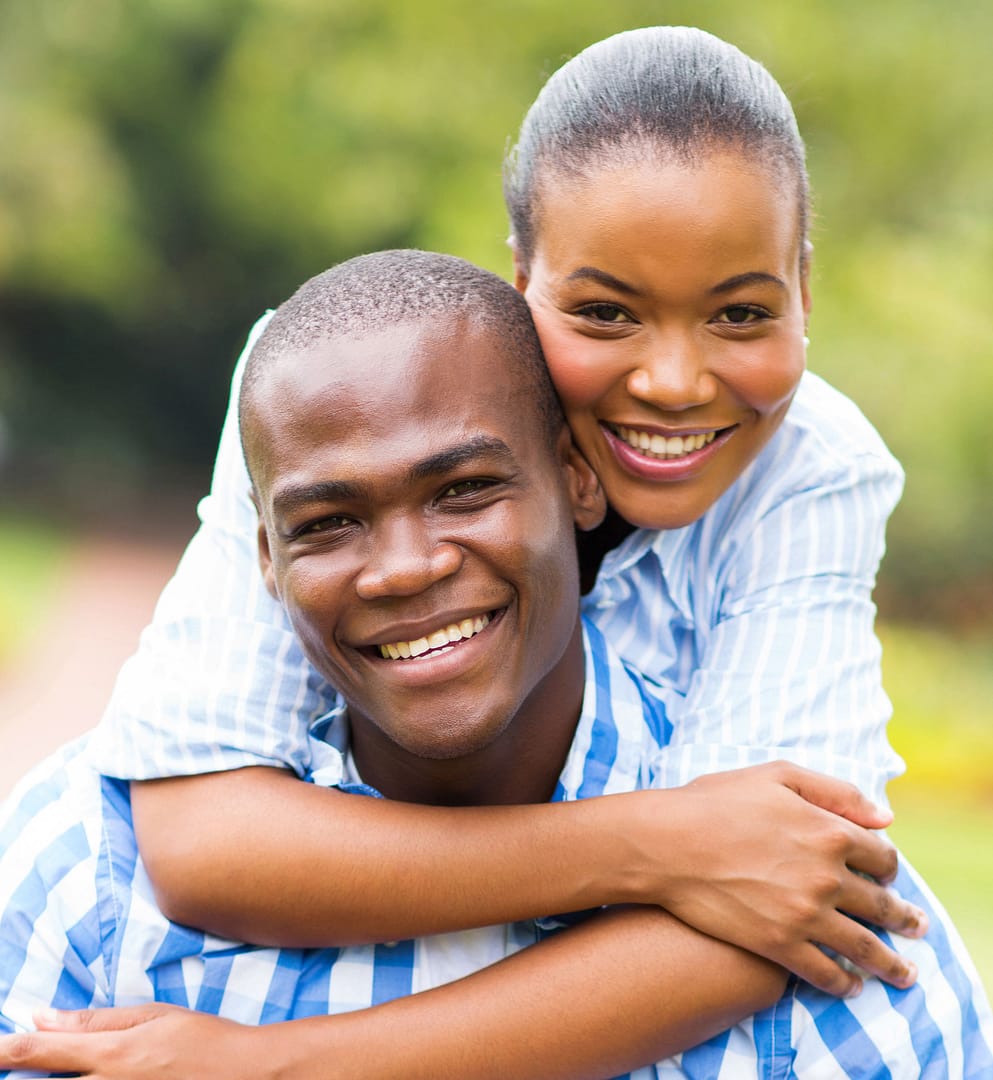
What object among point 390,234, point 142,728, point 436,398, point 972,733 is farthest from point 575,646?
point 390,234

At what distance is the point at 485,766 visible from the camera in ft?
8.98

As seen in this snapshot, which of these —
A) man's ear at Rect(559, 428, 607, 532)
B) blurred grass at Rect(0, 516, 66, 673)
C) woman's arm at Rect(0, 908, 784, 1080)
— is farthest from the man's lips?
blurred grass at Rect(0, 516, 66, 673)

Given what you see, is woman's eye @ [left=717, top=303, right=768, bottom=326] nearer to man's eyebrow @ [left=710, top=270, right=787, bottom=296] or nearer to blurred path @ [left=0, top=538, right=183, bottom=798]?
man's eyebrow @ [left=710, top=270, right=787, bottom=296]

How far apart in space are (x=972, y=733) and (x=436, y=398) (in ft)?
23.5

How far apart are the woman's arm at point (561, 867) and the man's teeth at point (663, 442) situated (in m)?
0.64

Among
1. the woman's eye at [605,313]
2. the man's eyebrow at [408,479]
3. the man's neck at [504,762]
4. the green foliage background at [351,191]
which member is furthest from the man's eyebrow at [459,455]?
the green foliage background at [351,191]

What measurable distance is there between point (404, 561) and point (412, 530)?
0.21 ft

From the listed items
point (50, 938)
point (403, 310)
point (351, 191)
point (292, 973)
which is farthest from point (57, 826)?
point (351, 191)

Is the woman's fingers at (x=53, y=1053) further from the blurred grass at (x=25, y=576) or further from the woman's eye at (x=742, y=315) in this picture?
the blurred grass at (x=25, y=576)

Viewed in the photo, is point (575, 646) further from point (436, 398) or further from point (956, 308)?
point (956, 308)

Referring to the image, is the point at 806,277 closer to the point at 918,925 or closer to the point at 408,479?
the point at 408,479

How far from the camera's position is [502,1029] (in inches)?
94.6

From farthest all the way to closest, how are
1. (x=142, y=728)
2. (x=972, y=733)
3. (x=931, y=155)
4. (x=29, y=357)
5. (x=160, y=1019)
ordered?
(x=29, y=357), (x=931, y=155), (x=972, y=733), (x=142, y=728), (x=160, y=1019)

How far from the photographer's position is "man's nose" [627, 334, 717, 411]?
2684mm
